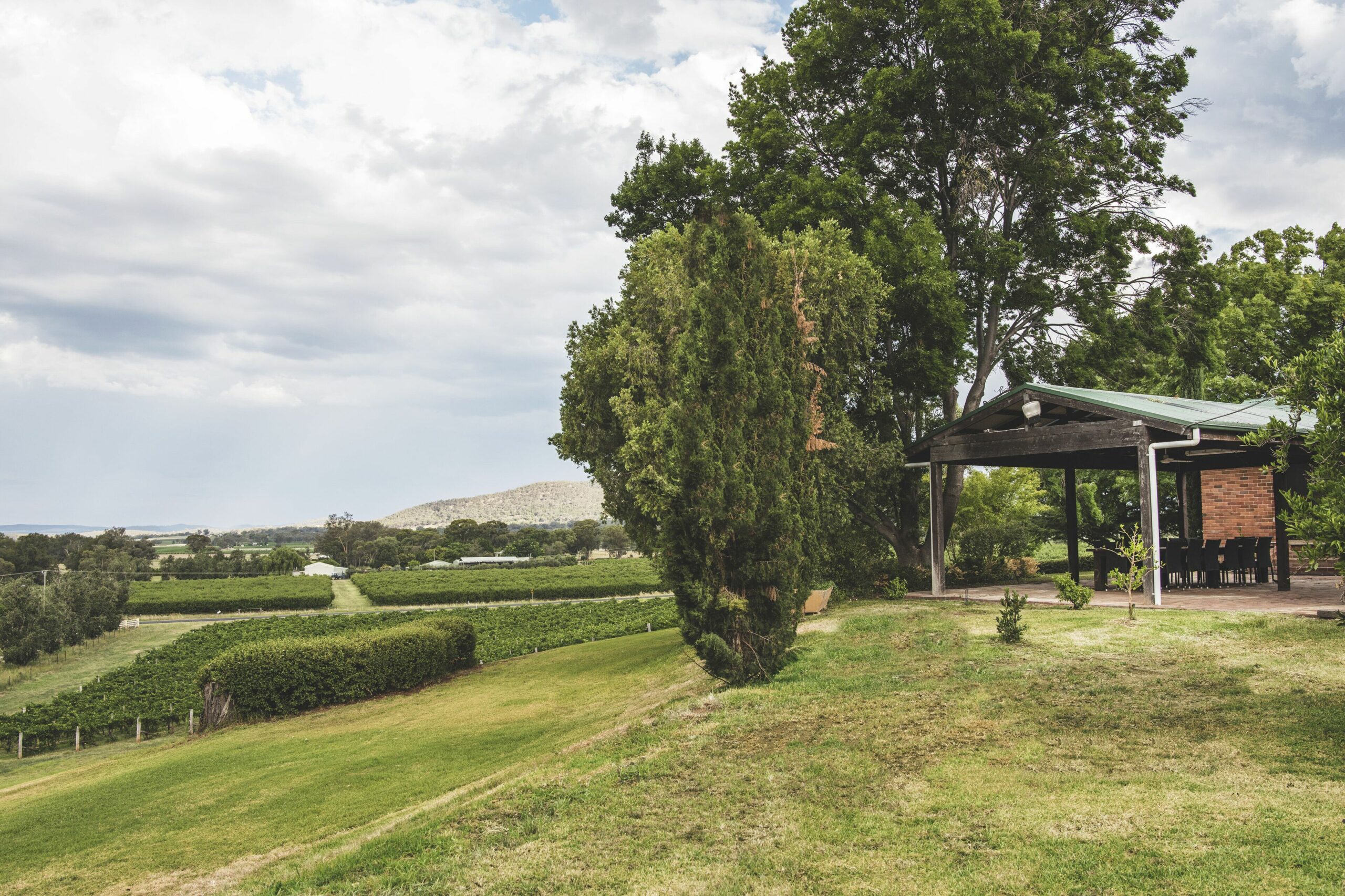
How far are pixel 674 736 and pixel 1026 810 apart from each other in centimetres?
374

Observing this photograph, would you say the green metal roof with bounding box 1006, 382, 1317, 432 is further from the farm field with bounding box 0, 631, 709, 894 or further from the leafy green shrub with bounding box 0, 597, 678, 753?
the leafy green shrub with bounding box 0, 597, 678, 753

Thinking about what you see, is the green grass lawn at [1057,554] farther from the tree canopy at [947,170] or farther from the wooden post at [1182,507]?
the tree canopy at [947,170]

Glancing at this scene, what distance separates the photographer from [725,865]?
18.6 ft

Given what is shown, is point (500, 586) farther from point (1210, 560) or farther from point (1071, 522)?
point (1210, 560)

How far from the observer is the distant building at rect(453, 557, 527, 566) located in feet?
326

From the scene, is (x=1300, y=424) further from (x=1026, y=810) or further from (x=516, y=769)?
(x=516, y=769)

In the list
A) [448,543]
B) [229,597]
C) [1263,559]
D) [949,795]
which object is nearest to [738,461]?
[949,795]

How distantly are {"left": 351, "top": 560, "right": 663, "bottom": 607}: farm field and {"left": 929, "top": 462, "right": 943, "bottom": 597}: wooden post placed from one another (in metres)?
38.5

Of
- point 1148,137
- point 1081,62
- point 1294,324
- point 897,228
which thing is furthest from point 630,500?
point 1294,324

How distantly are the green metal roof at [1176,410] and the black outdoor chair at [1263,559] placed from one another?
2559mm

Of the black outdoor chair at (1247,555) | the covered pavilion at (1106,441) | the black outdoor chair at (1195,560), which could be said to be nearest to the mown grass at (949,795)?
the covered pavilion at (1106,441)

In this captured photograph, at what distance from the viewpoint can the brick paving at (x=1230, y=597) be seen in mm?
13125

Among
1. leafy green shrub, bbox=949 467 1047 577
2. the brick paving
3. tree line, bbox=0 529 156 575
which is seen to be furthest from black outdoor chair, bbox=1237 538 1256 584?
tree line, bbox=0 529 156 575

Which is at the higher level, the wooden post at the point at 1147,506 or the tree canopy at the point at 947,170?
the tree canopy at the point at 947,170
